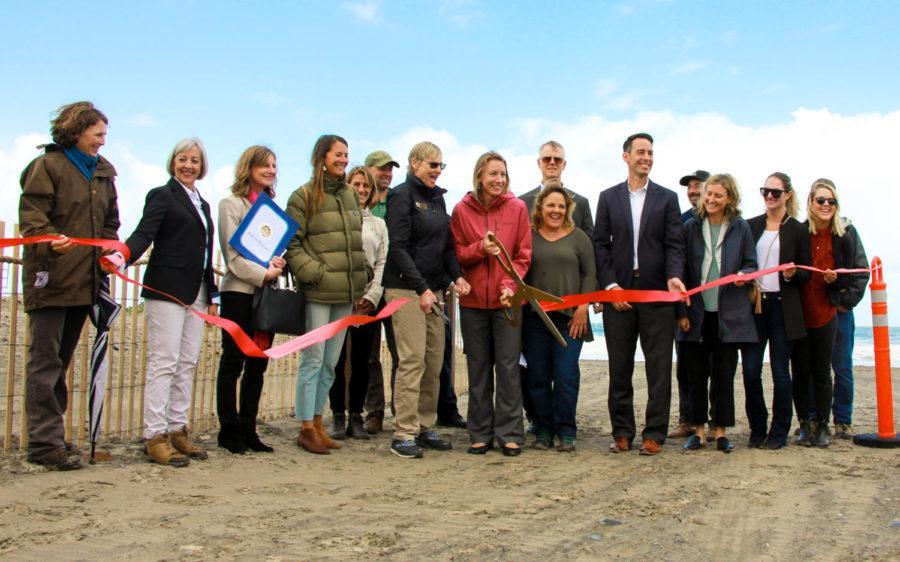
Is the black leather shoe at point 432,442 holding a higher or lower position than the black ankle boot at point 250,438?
lower

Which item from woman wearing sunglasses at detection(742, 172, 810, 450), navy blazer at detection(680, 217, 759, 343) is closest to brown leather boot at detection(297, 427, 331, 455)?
navy blazer at detection(680, 217, 759, 343)

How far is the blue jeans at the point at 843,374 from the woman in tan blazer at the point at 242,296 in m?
4.19

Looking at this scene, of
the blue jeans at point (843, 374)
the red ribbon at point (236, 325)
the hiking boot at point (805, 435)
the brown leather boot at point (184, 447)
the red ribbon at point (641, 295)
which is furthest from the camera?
the blue jeans at point (843, 374)

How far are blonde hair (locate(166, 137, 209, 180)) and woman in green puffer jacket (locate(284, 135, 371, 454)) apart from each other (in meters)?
0.57

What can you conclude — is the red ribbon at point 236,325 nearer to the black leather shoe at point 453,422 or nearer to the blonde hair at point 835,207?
the black leather shoe at point 453,422

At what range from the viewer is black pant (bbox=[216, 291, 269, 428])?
184 inches

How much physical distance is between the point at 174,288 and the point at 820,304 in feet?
13.8

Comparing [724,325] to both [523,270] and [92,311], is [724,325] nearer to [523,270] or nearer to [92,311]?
[523,270]

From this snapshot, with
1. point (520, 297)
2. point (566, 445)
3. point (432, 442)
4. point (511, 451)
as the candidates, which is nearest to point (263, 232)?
point (520, 297)

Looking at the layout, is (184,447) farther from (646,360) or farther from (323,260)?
(646,360)

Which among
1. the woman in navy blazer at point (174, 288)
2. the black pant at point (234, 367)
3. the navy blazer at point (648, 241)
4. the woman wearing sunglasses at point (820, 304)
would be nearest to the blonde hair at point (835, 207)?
the woman wearing sunglasses at point (820, 304)

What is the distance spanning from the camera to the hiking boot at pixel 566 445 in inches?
200

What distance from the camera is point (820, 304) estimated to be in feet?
17.1

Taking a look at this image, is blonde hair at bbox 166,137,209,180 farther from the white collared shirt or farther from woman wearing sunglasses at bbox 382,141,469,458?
the white collared shirt
